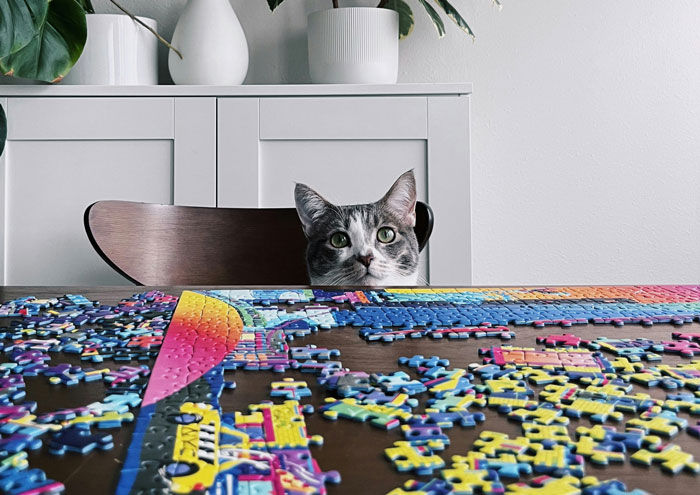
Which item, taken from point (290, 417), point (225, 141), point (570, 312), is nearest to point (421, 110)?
point (225, 141)

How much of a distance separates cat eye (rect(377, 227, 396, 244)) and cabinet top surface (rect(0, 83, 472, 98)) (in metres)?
0.70

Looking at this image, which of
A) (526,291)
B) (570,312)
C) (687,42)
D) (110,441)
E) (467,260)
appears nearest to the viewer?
(110,441)

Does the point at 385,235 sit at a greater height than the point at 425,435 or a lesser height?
greater

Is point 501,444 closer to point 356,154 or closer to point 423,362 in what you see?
point 423,362

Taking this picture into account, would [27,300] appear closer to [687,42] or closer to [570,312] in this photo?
[570,312]

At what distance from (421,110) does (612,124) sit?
31.1 inches

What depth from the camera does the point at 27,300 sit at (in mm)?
803

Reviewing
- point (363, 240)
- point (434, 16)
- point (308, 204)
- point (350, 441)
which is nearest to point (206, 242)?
point (308, 204)

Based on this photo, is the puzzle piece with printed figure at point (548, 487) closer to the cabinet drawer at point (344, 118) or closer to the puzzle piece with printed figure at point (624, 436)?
the puzzle piece with printed figure at point (624, 436)

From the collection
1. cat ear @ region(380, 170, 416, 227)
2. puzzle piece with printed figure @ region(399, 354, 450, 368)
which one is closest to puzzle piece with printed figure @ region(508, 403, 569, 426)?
puzzle piece with printed figure @ region(399, 354, 450, 368)

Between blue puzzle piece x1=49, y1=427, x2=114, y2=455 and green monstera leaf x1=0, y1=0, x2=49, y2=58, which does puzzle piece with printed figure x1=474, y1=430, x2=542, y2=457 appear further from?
green monstera leaf x1=0, y1=0, x2=49, y2=58

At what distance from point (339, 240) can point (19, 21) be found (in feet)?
3.29

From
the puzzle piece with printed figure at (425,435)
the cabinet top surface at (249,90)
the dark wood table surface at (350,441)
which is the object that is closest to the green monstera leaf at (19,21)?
the cabinet top surface at (249,90)

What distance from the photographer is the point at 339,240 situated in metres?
1.32
